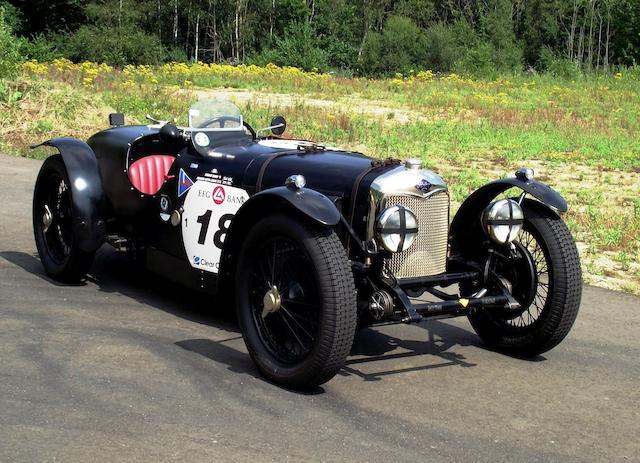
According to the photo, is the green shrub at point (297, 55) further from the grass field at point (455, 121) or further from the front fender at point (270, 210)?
the front fender at point (270, 210)

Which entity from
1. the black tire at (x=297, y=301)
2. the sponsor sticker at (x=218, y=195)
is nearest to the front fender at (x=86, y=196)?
the sponsor sticker at (x=218, y=195)

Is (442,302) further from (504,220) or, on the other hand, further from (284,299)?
(284,299)

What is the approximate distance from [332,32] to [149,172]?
211 ft

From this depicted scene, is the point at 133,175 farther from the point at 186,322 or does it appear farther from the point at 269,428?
the point at 269,428

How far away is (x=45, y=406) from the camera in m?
4.62

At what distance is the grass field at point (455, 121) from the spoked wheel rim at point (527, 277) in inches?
101

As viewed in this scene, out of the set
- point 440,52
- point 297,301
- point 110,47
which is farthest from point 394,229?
point 440,52

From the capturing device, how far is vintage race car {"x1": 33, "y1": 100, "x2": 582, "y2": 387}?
5.03 meters

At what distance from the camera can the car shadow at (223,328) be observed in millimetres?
5602

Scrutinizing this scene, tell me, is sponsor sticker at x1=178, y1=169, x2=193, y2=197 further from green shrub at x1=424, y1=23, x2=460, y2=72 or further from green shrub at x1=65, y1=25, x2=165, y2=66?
green shrub at x1=424, y1=23, x2=460, y2=72

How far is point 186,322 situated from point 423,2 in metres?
77.6

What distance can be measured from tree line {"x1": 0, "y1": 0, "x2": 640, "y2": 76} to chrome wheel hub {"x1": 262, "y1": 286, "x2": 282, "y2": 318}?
137ft

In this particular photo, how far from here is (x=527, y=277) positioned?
5.74 metres

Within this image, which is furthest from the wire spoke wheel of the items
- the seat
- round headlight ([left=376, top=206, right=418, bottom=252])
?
the seat
